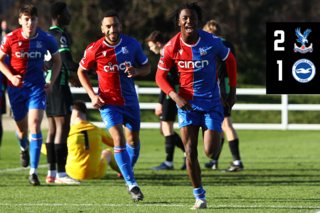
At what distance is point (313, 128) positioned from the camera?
16.5m

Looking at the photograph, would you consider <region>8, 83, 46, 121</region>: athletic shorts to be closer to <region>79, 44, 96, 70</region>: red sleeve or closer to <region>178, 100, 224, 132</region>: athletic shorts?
<region>79, 44, 96, 70</region>: red sleeve

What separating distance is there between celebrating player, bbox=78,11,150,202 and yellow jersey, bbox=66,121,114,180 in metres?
1.28

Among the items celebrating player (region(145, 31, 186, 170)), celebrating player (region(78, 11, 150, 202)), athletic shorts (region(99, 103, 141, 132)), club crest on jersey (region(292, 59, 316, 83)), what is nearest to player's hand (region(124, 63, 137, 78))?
celebrating player (region(78, 11, 150, 202))

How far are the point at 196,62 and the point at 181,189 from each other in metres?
2.04

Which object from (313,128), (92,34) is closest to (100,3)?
(92,34)

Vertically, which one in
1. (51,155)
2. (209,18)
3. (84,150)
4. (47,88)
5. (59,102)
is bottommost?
(51,155)

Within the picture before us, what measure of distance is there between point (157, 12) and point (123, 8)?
3628 mm

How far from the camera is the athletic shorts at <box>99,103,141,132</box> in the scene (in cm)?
621

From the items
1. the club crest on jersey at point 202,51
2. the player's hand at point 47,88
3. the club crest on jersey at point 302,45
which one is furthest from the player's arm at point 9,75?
the club crest on jersey at point 302,45

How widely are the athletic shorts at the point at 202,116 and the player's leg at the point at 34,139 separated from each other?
235 cm

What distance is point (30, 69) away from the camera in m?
7.09

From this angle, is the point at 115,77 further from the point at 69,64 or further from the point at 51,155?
the point at 51,155

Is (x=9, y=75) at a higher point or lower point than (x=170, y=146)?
higher

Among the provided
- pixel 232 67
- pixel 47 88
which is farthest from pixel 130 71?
pixel 47 88
